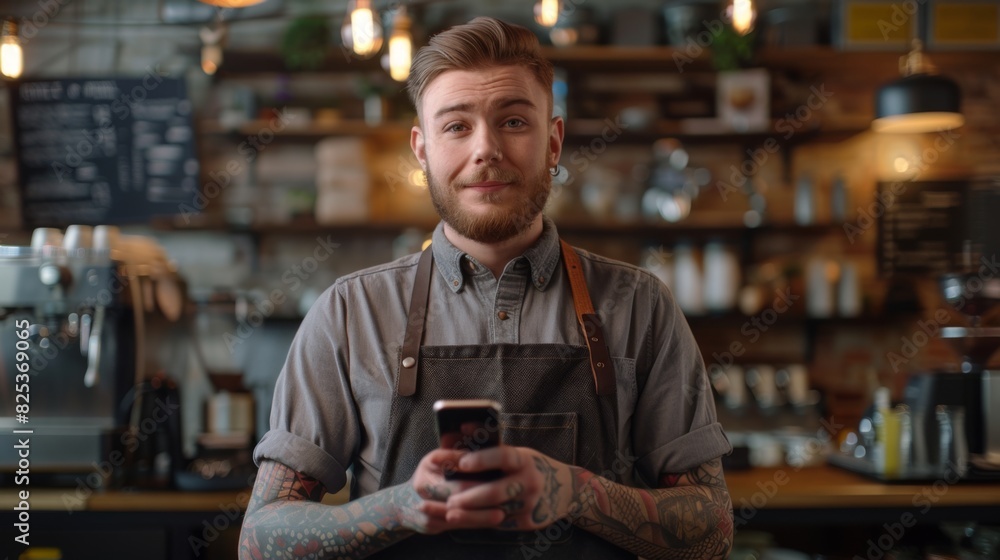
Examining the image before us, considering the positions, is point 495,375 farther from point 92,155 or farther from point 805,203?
point 92,155

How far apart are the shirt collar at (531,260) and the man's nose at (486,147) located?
21 cm

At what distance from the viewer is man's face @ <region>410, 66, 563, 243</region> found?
1409 millimetres

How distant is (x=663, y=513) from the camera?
4.48ft

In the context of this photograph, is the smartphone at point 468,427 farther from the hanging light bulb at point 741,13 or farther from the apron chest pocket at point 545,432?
the hanging light bulb at point 741,13

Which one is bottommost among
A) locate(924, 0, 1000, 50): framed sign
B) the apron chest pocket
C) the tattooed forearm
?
the tattooed forearm

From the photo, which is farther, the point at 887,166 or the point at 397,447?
the point at 887,166

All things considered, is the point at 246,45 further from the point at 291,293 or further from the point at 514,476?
the point at 514,476

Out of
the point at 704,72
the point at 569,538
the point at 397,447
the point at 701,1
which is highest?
the point at 701,1

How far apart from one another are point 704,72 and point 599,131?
0.65m

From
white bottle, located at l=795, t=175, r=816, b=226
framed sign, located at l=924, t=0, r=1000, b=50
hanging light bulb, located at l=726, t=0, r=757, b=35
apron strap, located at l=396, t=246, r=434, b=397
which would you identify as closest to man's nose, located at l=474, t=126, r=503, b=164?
apron strap, located at l=396, t=246, r=434, b=397

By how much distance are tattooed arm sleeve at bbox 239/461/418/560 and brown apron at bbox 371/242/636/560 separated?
9 cm

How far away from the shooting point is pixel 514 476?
119 cm

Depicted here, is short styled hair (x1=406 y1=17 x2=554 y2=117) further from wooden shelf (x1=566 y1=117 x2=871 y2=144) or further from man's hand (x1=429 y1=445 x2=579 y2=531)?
wooden shelf (x1=566 y1=117 x2=871 y2=144)

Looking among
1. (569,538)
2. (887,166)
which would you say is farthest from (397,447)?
(887,166)
